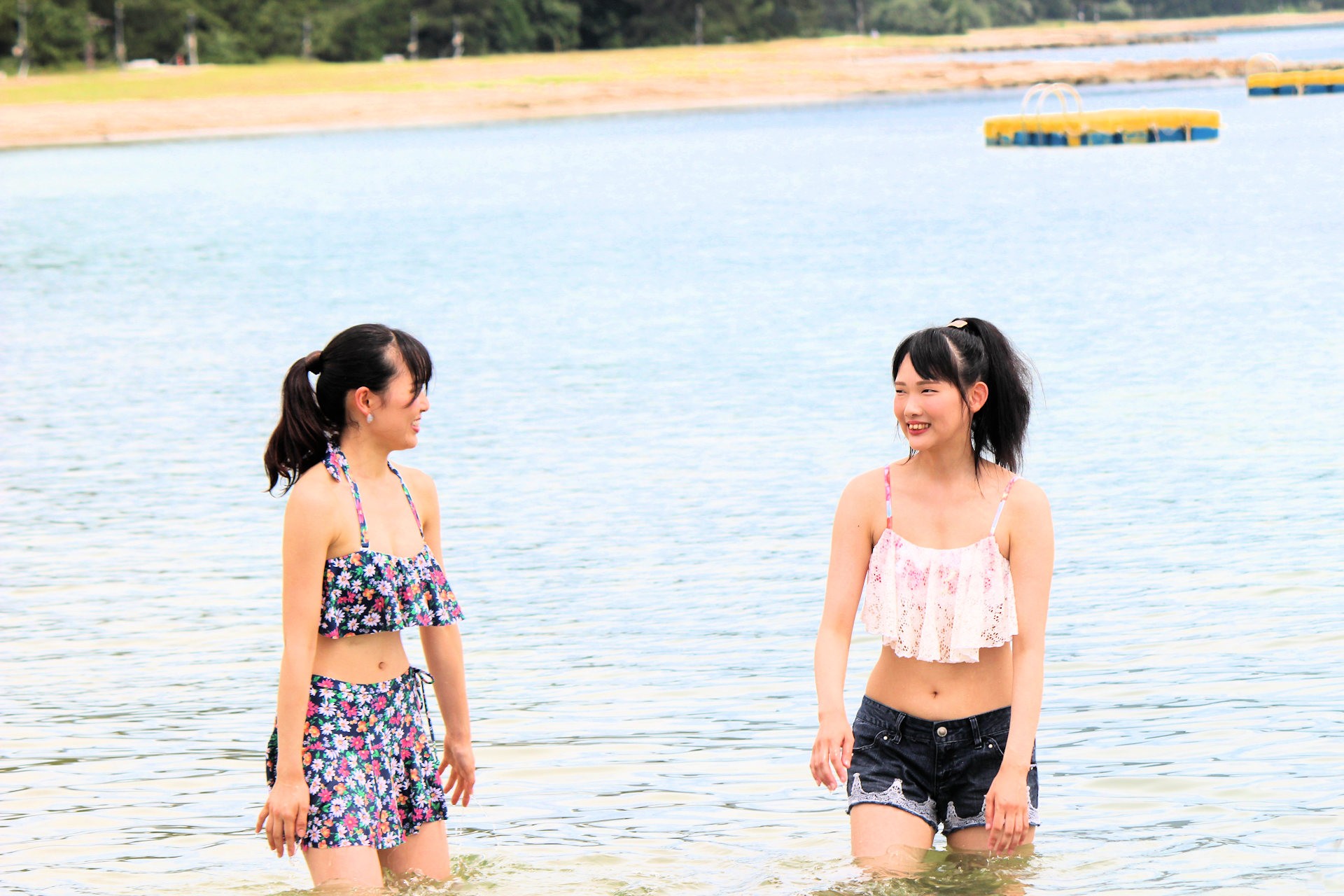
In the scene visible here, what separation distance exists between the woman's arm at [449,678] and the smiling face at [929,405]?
1375mm

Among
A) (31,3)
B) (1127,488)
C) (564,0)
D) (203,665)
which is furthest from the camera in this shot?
(564,0)

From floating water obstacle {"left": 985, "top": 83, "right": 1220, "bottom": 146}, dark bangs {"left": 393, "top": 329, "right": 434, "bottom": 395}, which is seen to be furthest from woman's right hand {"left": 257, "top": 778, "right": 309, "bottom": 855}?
floating water obstacle {"left": 985, "top": 83, "right": 1220, "bottom": 146}

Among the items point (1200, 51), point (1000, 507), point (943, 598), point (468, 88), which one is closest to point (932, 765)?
point (943, 598)

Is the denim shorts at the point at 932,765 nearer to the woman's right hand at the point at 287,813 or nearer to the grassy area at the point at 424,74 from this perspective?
the woman's right hand at the point at 287,813

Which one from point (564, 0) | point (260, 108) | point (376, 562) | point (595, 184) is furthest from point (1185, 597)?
point (564, 0)

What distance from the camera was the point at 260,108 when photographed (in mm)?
99688

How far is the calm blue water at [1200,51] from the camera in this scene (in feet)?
462

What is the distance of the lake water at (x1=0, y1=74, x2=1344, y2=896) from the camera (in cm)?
695

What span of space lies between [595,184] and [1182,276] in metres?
33.4

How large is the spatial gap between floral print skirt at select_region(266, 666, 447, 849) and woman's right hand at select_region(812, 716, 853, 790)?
115 cm

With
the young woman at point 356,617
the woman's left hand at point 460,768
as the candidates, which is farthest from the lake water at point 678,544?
the young woman at point 356,617

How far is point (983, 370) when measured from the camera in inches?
190

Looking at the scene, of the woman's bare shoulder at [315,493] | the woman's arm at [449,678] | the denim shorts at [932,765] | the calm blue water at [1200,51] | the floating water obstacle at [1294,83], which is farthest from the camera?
the calm blue water at [1200,51]

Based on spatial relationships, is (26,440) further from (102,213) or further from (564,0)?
(564,0)
